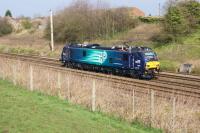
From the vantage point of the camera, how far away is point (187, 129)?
44.6ft

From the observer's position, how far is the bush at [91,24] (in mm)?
57250

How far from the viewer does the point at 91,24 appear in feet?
192

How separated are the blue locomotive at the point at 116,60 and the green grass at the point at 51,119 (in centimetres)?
1233

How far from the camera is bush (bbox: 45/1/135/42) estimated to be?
188ft

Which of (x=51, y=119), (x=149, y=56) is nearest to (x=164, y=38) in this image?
(x=149, y=56)

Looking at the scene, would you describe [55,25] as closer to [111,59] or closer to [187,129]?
[111,59]

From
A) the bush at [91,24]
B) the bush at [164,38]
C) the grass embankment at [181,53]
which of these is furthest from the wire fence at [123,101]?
the bush at [91,24]

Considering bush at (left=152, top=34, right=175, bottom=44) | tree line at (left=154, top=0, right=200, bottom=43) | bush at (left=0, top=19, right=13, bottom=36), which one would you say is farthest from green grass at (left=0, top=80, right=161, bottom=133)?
bush at (left=0, top=19, right=13, bottom=36)

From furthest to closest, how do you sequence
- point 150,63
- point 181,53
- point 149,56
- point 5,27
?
point 5,27 < point 181,53 < point 149,56 < point 150,63

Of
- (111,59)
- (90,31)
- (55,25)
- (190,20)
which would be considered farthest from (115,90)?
(55,25)

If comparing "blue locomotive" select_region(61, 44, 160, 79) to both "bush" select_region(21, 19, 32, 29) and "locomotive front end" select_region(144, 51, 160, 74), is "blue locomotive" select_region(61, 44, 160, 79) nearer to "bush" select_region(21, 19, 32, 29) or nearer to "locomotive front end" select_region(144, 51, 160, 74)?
"locomotive front end" select_region(144, 51, 160, 74)

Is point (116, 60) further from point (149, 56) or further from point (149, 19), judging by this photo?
point (149, 19)

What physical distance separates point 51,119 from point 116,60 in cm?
1845

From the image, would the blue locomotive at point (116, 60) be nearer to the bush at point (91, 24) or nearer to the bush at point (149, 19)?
the bush at point (149, 19)
